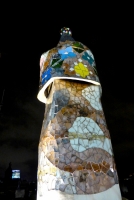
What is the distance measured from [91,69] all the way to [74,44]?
155cm

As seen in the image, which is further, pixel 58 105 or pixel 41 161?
pixel 58 105

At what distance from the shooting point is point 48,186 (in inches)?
248

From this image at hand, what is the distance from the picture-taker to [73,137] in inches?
269

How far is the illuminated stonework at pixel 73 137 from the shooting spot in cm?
614

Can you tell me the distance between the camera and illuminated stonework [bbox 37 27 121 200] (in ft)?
20.2

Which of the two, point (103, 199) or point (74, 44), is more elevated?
point (74, 44)

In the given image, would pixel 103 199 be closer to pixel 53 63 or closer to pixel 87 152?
pixel 87 152

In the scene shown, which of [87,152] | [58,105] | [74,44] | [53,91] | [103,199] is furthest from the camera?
[74,44]

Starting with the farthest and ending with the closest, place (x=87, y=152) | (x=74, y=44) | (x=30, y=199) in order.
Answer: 1. (x=30, y=199)
2. (x=74, y=44)
3. (x=87, y=152)

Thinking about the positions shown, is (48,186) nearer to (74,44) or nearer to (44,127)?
(44,127)

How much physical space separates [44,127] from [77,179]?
8.23ft

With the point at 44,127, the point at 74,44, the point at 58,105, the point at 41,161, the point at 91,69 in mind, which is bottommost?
the point at 41,161

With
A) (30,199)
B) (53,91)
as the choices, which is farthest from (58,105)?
(30,199)

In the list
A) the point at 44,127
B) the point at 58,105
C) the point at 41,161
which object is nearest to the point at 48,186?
the point at 41,161
